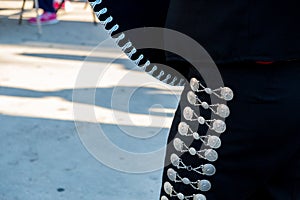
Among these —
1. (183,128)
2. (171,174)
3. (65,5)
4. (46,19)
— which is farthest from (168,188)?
(65,5)

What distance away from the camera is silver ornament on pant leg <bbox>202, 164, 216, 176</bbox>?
3.52ft

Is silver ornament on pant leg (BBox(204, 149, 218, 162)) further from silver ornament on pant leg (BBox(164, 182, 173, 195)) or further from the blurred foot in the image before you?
the blurred foot

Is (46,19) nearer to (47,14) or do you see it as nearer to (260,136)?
(47,14)

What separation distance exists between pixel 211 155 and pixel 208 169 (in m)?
0.03

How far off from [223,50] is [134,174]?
1.97 metres

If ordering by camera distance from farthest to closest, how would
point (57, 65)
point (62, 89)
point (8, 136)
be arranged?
point (57, 65), point (62, 89), point (8, 136)

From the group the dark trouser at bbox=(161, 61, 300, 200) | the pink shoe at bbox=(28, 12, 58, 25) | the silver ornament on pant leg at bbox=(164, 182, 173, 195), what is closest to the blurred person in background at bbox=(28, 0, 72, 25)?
the pink shoe at bbox=(28, 12, 58, 25)

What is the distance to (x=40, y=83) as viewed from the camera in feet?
13.6

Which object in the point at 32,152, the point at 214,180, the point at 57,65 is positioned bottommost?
the point at 57,65

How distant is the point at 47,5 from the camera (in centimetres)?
613

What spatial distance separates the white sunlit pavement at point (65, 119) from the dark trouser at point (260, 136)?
1.27 meters

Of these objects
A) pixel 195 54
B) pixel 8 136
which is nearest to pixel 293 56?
pixel 195 54

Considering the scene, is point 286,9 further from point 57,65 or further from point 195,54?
point 57,65

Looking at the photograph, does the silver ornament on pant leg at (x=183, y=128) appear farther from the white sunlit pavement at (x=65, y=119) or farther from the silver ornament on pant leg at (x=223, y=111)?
the white sunlit pavement at (x=65, y=119)
